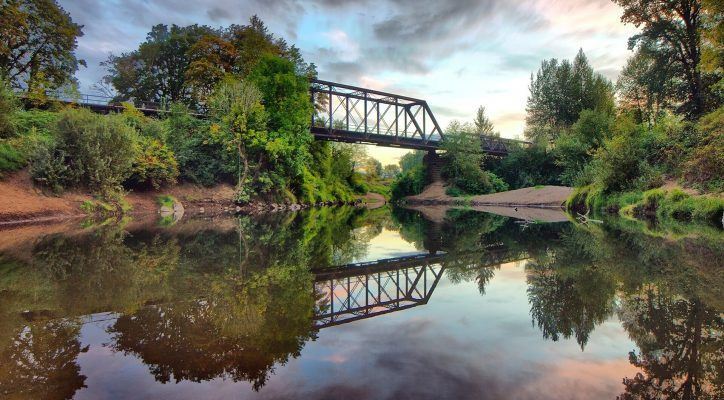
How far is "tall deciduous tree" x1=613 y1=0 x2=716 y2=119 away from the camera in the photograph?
24234mm

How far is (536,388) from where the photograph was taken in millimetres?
2438

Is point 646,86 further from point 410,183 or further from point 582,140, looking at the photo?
point 410,183

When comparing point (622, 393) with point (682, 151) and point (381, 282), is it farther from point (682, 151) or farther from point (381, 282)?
point (682, 151)

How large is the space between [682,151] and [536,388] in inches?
912

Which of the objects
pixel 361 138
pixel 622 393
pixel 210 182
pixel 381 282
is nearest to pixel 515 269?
pixel 381 282

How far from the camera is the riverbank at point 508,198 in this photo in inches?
1296

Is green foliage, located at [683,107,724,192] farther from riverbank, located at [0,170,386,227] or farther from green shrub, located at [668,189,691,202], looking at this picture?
riverbank, located at [0,170,386,227]

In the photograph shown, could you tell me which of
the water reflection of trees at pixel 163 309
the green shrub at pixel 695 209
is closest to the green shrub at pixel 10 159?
the water reflection of trees at pixel 163 309

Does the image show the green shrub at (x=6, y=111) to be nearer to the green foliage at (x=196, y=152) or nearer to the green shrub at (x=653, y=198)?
the green foliage at (x=196, y=152)

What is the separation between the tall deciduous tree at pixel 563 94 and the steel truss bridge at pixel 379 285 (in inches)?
1752

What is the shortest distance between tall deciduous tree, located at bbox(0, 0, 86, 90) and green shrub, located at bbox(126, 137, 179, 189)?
33.6 ft

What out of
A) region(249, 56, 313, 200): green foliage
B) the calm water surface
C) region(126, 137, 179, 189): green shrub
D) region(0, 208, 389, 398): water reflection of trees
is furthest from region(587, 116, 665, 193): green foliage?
region(126, 137, 179, 189): green shrub

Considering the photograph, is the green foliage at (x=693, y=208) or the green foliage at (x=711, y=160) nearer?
the green foliage at (x=693, y=208)

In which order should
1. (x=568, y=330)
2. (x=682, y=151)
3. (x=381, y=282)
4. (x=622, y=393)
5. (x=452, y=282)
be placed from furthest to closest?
(x=682, y=151), (x=381, y=282), (x=452, y=282), (x=568, y=330), (x=622, y=393)
